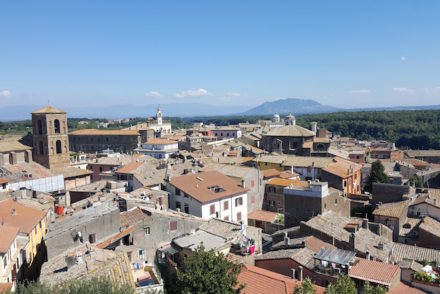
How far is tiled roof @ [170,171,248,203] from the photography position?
3571cm

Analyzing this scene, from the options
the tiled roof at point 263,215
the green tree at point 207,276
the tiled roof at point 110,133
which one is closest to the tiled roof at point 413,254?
the green tree at point 207,276

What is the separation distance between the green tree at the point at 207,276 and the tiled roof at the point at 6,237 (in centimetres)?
934

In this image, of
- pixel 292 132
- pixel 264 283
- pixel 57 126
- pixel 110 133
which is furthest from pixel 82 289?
pixel 110 133

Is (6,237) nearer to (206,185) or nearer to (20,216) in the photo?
(20,216)

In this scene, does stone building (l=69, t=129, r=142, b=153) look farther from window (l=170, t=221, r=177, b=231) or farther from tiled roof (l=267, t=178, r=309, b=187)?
window (l=170, t=221, r=177, b=231)

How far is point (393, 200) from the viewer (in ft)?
132

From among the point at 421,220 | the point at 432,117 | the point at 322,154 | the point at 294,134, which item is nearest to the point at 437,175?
the point at 322,154

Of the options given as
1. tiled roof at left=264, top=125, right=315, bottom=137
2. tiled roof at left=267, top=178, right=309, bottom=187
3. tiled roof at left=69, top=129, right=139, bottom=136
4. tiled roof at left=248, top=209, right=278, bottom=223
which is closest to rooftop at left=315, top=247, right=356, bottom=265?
tiled roof at left=248, top=209, right=278, bottom=223

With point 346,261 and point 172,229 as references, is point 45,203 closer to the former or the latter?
point 172,229

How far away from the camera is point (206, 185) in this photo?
37.8m

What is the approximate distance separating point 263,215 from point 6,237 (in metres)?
26.3

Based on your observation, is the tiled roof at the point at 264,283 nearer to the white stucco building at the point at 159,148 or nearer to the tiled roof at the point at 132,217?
the tiled roof at the point at 132,217

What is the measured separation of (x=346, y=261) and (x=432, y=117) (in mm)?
177184

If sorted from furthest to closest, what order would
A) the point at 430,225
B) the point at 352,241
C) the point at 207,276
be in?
the point at 430,225 < the point at 352,241 < the point at 207,276
